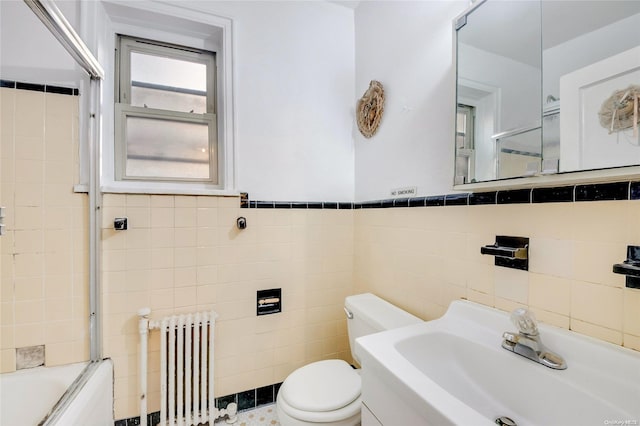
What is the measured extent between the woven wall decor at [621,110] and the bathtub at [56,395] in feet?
6.12

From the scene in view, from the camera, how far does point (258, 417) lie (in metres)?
1.48

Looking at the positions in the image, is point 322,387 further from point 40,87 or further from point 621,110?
point 40,87

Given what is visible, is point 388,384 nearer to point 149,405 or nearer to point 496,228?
point 496,228

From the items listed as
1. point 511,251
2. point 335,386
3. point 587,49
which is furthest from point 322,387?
point 587,49

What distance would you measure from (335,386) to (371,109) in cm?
150

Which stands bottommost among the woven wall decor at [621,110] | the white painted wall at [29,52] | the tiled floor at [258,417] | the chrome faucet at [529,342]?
the tiled floor at [258,417]

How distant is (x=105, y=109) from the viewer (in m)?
1.39

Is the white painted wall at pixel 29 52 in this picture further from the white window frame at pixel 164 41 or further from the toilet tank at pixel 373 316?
the toilet tank at pixel 373 316

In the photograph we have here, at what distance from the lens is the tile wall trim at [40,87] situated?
1.14m

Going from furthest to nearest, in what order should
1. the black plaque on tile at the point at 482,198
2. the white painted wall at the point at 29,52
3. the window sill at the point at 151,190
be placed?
1. the window sill at the point at 151,190
2. the white painted wall at the point at 29,52
3. the black plaque on tile at the point at 482,198

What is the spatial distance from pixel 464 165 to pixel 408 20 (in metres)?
0.88

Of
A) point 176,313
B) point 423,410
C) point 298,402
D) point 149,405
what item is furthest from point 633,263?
point 149,405

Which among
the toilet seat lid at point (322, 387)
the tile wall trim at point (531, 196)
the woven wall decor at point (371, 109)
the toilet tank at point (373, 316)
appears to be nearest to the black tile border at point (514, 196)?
the tile wall trim at point (531, 196)

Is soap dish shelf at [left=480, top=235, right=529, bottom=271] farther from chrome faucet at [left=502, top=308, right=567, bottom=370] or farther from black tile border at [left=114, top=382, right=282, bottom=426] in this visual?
black tile border at [left=114, top=382, right=282, bottom=426]
